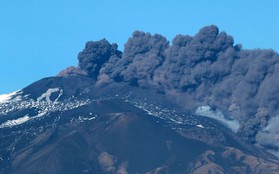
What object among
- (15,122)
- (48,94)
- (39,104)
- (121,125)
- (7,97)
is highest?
(7,97)

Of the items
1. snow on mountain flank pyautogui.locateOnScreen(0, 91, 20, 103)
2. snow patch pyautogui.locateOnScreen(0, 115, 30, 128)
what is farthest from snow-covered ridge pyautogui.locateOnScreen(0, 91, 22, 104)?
snow patch pyautogui.locateOnScreen(0, 115, 30, 128)

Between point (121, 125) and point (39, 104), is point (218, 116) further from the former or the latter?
point (39, 104)

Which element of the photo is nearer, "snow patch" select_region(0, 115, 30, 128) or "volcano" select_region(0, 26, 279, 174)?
"volcano" select_region(0, 26, 279, 174)

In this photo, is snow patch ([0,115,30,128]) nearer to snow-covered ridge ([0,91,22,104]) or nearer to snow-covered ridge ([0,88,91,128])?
snow-covered ridge ([0,88,91,128])

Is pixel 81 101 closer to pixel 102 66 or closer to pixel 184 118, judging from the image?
pixel 102 66

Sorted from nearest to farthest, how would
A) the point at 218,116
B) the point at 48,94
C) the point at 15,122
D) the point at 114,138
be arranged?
the point at 114,138 → the point at 218,116 → the point at 15,122 → the point at 48,94

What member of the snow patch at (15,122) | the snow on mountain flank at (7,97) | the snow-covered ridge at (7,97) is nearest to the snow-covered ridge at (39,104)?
the snow patch at (15,122)

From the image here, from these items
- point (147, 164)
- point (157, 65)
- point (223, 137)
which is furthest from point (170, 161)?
point (157, 65)

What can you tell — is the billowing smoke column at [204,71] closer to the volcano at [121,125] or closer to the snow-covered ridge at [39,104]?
the volcano at [121,125]

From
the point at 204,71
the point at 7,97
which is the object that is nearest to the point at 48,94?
the point at 7,97
